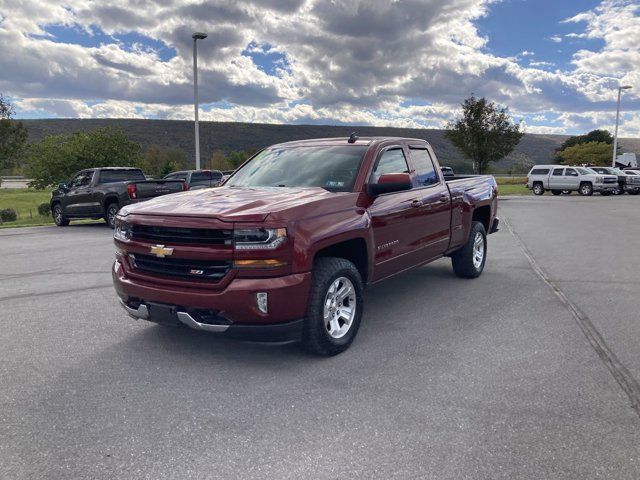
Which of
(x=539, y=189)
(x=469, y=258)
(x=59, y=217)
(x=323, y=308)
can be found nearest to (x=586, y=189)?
(x=539, y=189)

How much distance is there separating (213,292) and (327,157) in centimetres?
211

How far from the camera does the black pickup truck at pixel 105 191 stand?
601 inches

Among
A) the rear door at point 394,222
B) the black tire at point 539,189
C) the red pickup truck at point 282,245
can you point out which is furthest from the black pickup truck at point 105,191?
the black tire at point 539,189

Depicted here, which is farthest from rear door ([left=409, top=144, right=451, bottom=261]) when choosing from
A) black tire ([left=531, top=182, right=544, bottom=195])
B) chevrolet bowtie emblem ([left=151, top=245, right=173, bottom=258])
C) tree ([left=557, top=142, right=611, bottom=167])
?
tree ([left=557, top=142, right=611, bottom=167])

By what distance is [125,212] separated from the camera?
460 centimetres

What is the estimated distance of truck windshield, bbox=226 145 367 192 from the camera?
5113mm

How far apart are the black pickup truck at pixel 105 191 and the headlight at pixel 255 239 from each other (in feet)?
39.0

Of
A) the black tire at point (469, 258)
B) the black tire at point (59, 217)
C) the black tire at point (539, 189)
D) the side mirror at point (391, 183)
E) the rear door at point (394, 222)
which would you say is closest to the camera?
the side mirror at point (391, 183)

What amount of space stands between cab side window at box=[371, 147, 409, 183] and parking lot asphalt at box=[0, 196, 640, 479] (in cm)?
155

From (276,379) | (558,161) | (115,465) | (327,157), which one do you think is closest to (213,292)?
(276,379)

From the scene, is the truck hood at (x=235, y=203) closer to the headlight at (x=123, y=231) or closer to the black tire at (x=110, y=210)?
the headlight at (x=123, y=231)

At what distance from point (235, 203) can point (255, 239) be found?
0.54 metres

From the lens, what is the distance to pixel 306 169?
17.7 feet

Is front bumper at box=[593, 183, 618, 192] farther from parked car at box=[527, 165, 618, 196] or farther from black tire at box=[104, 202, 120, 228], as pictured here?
black tire at box=[104, 202, 120, 228]
